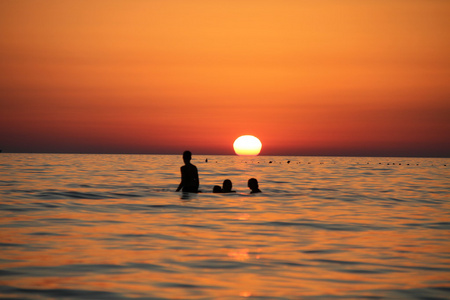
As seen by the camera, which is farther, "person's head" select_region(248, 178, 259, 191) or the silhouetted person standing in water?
"person's head" select_region(248, 178, 259, 191)

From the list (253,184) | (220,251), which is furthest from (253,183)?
(220,251)

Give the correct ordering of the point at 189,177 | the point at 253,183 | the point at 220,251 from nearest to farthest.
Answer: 1. the point at 220,251
2. the point at 189,177
3. the point at 253,183

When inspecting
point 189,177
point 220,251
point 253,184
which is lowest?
point 220,251

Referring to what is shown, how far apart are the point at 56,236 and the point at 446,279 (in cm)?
880

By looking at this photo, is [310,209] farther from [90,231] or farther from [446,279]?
[446,279]

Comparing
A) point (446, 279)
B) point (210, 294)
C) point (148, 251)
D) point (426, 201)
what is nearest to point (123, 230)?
point (148, 251)

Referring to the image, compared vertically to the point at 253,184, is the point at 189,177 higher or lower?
higher

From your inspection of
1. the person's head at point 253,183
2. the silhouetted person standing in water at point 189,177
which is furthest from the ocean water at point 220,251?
the person's head at point 253,183

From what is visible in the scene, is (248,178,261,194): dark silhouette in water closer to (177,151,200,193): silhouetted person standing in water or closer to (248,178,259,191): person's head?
(248,178,259,191): person's head

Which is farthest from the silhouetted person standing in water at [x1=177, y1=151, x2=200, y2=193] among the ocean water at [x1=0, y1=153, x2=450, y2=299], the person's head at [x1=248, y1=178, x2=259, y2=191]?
the person's head at [x1=248, y1=178, x2=259, y2=191]

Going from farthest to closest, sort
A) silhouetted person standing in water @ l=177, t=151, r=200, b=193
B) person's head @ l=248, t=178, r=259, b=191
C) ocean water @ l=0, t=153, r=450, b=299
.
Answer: person's head @ l=248, t=178, r=259, b=191 < silhouetted person standing in water @ l=177, t=151, r=200, b=193 < ocean water @ l=0, t=153, r=450, b=299

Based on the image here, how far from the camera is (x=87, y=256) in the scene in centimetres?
1048

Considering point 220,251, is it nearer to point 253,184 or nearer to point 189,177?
point 189,177

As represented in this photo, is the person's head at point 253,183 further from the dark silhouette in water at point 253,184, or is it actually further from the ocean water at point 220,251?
the ocean water at point 220,251
